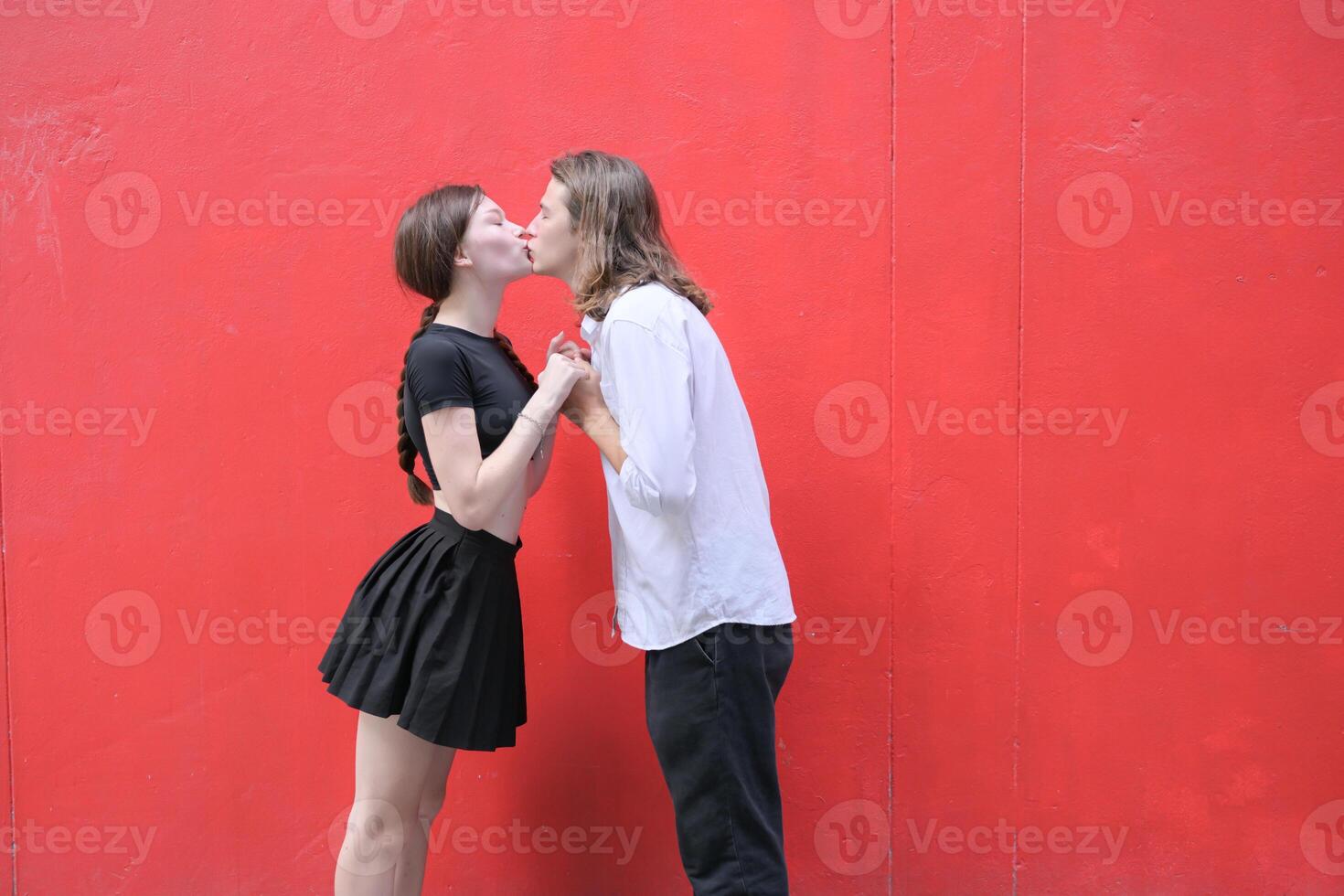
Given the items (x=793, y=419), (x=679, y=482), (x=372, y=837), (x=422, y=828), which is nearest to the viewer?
(x=679, y=482)

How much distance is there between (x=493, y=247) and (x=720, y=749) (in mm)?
1199

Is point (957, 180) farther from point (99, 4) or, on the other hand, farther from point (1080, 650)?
point (99, 4)

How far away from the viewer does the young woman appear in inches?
78.7

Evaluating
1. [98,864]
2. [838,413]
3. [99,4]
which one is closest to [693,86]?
[838,413]

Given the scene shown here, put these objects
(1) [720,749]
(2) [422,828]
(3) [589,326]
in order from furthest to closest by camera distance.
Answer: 1. (2) [422,828]
2. (3) [589,326]
3. (1) [720,749]

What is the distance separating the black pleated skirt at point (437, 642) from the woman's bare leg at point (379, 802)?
0.08m

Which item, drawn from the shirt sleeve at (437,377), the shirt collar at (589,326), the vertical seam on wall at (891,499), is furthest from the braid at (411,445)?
the vertical seam on wall at (891,499)

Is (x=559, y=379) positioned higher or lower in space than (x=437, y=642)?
higher

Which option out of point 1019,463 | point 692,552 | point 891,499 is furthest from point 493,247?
point 1019,463

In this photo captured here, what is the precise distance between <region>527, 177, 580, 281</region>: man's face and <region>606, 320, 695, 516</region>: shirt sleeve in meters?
0.29

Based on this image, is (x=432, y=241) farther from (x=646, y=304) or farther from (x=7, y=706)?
(x=7, y=706)

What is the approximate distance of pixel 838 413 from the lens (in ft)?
8.79

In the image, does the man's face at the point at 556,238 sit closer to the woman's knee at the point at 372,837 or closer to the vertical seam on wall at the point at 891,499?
the vertical seam on wall at the point at 891,499

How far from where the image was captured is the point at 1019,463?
8.81 ft
